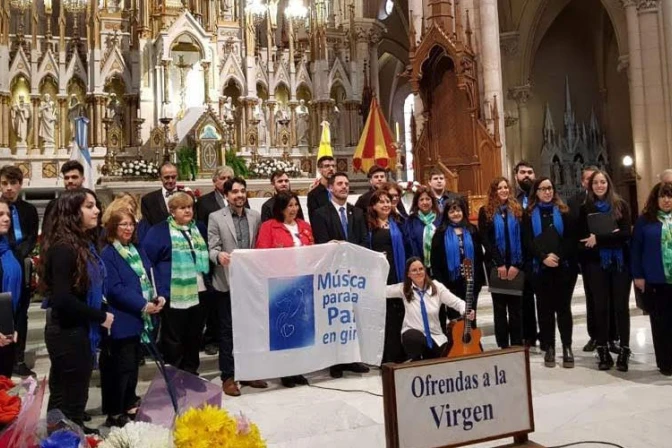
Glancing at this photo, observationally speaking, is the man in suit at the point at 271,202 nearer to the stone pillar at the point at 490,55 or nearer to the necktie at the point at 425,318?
the necktie at the point at 425,318

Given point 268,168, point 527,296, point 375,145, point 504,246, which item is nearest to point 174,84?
point 268,168

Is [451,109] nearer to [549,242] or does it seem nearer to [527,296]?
[527,296]

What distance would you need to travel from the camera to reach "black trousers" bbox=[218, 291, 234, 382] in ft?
14.6

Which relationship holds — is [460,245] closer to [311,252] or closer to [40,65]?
[311,252]

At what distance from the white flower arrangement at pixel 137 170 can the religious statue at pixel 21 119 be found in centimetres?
254

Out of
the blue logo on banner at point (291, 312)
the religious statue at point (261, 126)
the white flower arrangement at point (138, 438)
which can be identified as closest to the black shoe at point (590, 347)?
the blue logo on banner at point (291, 312)

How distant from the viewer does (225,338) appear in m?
4.46

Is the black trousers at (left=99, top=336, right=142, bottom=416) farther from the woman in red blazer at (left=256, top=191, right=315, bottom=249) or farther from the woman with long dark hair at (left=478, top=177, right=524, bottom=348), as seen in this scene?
the woman with long dark hair at (left=478, top=177, right=524, bottom=348)

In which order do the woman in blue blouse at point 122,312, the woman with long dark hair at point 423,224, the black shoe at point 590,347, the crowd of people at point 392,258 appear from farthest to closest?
the black shoe at point 590,347 → the woman with long dark hair at point 423,224 → the crowd of people at point 392,258 → the woman in blue blouse at point 122,312

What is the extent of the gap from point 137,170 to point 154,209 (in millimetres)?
6244

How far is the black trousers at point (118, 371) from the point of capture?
362 centimetres

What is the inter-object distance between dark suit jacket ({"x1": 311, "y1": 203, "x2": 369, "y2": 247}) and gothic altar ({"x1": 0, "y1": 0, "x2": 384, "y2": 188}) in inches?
289

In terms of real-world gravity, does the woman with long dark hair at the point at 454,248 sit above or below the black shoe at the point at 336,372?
above

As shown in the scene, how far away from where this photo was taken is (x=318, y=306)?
4.71 m
